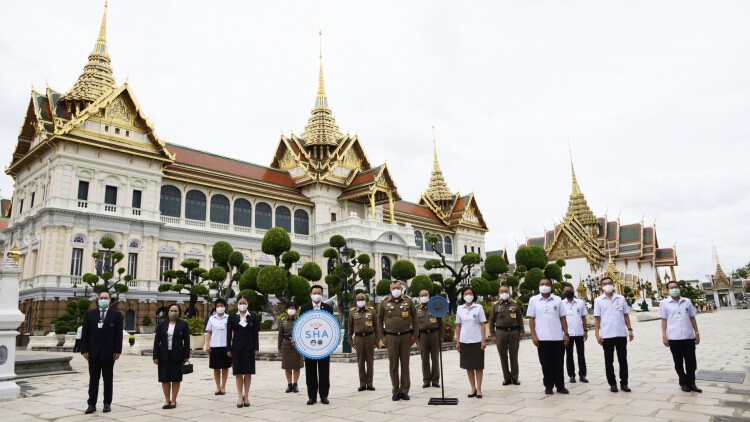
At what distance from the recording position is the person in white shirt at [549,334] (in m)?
7.51

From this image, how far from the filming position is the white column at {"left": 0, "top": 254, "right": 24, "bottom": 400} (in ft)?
27.1

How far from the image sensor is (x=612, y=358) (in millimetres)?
7586

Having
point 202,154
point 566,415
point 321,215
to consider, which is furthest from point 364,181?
point 566,415

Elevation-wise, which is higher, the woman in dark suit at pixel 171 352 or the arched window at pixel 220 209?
the arched window at pixel 220 209

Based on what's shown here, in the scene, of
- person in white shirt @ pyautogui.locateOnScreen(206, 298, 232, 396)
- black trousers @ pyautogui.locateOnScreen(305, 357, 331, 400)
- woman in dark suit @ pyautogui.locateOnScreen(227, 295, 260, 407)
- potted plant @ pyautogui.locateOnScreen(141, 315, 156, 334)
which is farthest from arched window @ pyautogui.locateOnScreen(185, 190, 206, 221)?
black trousers @ pyautogui.locateOnScreen(305, 357, 331, 400)

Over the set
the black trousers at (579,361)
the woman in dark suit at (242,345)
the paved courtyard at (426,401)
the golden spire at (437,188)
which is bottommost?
the paved courtyard at (426,401)

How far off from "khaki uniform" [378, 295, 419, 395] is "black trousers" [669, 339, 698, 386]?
3.83 m

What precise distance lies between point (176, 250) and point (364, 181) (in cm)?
1616

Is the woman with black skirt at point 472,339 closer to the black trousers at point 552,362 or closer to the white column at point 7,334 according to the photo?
the black trousers at point 552,362

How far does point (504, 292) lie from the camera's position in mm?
8703

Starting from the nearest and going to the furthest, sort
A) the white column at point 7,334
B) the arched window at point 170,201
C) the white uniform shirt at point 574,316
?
the white column at point 7,334 → the white uniform shirt at point 574,316 → the arched window at point 170,201

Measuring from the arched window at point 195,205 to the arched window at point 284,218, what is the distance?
609cm

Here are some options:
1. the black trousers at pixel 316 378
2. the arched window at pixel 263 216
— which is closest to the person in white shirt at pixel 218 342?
the black trousers at pixel 316 378

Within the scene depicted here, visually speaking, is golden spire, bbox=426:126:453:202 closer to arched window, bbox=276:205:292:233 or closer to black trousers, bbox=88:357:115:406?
arched window, bbox=276:205:292:233
